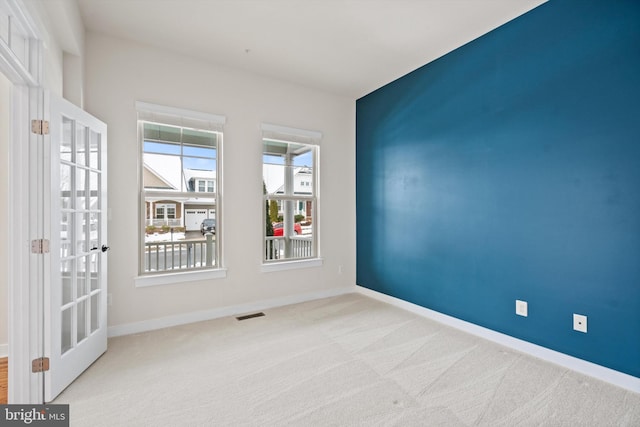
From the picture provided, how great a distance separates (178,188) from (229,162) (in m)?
0.65

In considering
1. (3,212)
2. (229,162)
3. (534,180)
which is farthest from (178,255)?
(534,180)

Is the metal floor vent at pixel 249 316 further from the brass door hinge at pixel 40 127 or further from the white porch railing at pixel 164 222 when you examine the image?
the brass door hinge at pixel 40 127

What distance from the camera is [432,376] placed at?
2291 mm

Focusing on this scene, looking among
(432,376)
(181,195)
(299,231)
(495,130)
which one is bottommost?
(432,376)

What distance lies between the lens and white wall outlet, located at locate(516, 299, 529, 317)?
2.67m

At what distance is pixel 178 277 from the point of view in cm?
334

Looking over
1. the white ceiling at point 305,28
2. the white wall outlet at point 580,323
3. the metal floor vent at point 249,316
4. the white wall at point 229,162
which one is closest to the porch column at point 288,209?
the white wall at point 229,162

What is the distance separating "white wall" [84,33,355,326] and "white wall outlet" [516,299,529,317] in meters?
2.35

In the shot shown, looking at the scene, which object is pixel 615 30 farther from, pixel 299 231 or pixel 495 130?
pixel 299 231

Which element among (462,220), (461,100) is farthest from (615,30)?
(462,220)

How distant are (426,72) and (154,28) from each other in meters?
2.92

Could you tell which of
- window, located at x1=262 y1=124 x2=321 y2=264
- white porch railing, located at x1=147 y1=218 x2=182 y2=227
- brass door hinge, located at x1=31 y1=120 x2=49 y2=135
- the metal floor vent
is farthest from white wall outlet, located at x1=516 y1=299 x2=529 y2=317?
brass door hinge, located at x1=31 y1=120 x2=49 y2=135

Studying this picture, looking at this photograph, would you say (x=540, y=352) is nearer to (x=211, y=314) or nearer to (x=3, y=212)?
(x=211, y=314)
